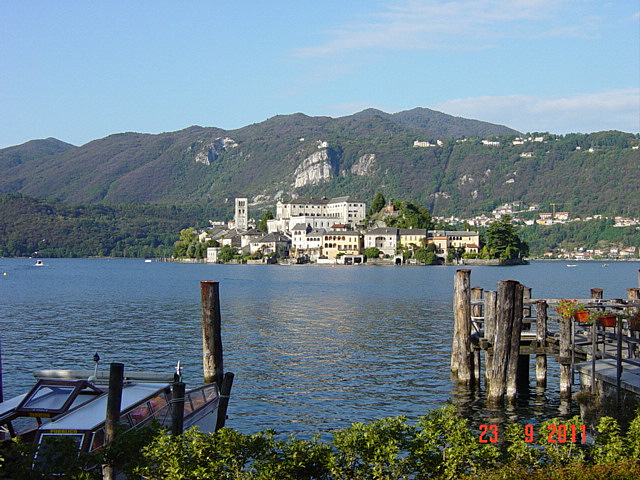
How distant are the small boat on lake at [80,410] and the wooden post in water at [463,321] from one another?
10941 millimetres

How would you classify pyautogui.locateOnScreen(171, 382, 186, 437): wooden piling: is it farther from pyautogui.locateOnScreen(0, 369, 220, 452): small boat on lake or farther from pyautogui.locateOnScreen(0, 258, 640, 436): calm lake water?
pyautogui.locateOnScreen(0, 258, 640, 436): calm lake water

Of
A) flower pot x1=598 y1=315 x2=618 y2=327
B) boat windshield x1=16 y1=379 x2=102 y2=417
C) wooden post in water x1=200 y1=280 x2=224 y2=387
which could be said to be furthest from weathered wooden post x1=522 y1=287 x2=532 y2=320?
boat windshield x1=16 y1=379 x2=102 y2=417

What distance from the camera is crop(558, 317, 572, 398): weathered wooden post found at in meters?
23.3

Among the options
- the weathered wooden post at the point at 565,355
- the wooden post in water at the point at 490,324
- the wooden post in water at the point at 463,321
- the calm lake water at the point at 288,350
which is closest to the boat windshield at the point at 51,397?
the calm lake water at the point at 288,350

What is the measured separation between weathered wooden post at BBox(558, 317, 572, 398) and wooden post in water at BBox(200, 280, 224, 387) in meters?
11.3

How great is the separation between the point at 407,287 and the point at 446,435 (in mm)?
83447

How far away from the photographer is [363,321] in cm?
5344

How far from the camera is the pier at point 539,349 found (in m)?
20.0

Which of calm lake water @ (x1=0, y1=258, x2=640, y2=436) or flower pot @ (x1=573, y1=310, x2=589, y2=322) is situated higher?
flower pot @ (x1=573, y1=310, x2=589, y2=322)

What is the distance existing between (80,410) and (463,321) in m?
14.6

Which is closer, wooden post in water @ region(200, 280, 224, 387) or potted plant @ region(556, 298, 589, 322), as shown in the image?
wooden post in water @ region(200, 280, 224, 387)

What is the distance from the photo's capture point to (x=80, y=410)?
16.4 meters

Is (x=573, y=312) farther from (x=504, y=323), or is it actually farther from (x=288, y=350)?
(x=288, y=350)

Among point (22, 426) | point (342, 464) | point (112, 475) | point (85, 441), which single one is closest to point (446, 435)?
point (342, 464)
